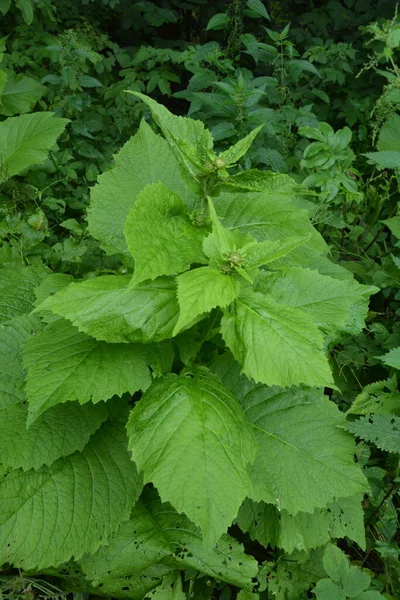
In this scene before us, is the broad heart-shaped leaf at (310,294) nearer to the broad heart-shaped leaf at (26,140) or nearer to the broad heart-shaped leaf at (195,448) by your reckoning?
the broad heart-shaped leaf at (195,448)

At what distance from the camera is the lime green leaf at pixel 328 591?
186cm

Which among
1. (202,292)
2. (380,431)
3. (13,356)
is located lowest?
(380,431)

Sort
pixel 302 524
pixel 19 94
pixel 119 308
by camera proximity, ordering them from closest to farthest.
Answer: pixel 119 308 → pixel 302 524 → pixel 19 94

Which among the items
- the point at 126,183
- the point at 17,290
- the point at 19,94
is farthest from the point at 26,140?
the point at 126,183

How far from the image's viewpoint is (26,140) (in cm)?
304

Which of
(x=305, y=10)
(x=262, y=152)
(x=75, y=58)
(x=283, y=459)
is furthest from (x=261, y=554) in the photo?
(x=305, y=10)

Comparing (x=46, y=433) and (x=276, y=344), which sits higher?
(x=276, y=344)

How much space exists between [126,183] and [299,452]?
3.47 ft

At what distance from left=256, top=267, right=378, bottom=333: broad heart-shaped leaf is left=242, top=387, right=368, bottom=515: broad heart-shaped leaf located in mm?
372

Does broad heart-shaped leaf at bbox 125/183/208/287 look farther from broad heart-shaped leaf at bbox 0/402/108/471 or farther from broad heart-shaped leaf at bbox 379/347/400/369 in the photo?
broad heart-shaped leaf at bbox 379/347/400/369

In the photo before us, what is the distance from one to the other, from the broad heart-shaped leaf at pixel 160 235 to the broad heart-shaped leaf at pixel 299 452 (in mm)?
652

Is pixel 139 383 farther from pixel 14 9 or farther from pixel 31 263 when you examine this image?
pixel 14 9

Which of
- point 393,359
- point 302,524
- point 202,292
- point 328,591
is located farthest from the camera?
point 393,359

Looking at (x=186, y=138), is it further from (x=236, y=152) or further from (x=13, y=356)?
(x=13, y=356)
